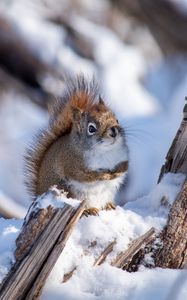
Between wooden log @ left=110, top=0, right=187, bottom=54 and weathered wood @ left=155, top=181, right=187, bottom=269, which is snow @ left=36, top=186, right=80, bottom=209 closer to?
weathered wood @ left=155, top=181, right=187, bottom=269

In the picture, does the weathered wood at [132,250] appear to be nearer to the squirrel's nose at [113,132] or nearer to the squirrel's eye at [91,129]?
the squirrel's nose at [113,132]

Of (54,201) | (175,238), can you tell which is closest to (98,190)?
(175,238)

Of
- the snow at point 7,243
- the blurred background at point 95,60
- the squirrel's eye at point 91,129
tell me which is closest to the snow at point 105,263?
the snow at point 7,243

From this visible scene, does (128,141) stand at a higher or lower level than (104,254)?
lower

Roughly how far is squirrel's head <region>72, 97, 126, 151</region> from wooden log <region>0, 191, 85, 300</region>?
1.06m

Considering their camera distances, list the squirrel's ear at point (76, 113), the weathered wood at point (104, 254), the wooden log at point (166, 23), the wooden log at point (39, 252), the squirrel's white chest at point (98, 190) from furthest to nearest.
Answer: the wooden log at point (166, 23), the squirrel's ear at point (76, 113), the squirrel's white chest at point (98, 190), the weathered wood at point (104, 254), the wooden log at point (39, 252)

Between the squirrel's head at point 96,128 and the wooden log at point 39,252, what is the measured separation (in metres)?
1.06

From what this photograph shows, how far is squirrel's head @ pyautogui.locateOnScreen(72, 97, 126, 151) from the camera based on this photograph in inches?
130

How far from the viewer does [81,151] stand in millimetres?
3363

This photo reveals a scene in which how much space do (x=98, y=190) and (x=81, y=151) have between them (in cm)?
19

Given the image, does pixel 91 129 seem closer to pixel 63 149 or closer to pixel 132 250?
pixel 63 149

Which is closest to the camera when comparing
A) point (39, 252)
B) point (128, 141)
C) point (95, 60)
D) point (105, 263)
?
point (39, 252)

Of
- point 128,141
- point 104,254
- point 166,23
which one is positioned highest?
point 166,23

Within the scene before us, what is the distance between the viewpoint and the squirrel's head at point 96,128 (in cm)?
331
